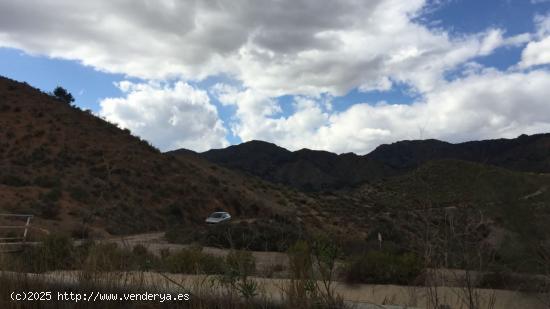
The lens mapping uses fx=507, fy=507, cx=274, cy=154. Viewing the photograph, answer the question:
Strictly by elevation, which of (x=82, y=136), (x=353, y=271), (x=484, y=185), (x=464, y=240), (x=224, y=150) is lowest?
(x=353, y=271)

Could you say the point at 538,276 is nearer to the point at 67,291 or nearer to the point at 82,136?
the point at 67,291

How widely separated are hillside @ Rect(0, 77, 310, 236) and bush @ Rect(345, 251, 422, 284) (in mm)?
16220

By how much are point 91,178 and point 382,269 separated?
3344 cm

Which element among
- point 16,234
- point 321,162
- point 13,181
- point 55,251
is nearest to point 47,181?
point 13,181

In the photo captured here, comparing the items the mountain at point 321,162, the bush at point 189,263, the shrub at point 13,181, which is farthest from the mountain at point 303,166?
the bush at point 189,263

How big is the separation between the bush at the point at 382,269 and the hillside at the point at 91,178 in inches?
639

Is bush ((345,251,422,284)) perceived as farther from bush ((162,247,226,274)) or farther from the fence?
the fence

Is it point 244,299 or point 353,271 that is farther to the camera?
point 353,271

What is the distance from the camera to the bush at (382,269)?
447 inches

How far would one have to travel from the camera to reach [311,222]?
4100cm

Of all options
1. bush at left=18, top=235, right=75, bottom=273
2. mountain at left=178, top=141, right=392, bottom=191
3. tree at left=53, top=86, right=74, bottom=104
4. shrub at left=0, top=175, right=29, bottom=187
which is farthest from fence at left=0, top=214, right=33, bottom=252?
mountain at left=178, top=141, right=392, bottom=191

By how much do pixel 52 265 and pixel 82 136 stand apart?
44.3m

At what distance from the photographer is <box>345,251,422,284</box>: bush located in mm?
11352

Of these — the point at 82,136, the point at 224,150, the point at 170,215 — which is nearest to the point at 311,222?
the point at 170,215
